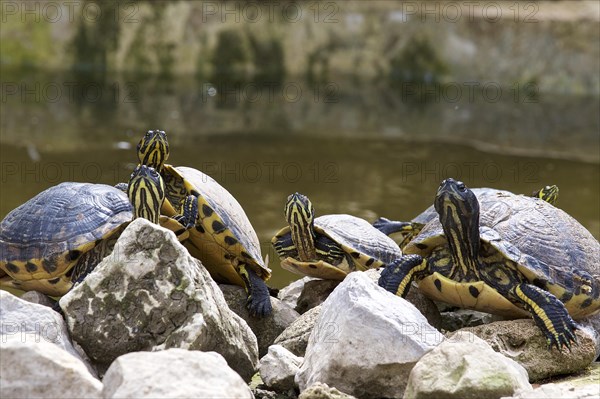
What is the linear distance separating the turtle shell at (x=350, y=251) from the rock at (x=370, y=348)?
58.1 inches

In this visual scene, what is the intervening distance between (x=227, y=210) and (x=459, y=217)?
1.39 meters

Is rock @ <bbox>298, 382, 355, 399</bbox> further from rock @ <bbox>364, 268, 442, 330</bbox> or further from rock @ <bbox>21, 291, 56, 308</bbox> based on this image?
rock @ <bbox>21, 291, 56, 308</bbox>

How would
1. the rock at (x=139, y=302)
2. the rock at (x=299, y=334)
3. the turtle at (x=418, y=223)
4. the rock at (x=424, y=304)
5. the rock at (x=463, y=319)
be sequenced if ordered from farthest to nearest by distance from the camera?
the turtle at (x=418, y=223) < the rock at (x=463, y=319) < the rock at (x=424, y=304) < the rock at (x=299, y=334) < the rock at (x=139, y=302)

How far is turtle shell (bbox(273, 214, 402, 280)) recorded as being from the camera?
5320mm

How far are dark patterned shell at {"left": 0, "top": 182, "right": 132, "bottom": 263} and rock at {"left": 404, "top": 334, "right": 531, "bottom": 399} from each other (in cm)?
184

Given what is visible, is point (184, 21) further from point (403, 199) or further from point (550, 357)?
point (550, 357)

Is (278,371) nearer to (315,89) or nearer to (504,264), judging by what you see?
(504,264)

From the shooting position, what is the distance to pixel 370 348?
3697 millimetres

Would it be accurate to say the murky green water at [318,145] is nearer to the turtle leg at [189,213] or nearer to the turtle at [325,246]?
the turtle at [325,246]

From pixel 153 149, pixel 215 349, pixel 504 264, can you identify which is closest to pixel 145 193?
pixel 153 149

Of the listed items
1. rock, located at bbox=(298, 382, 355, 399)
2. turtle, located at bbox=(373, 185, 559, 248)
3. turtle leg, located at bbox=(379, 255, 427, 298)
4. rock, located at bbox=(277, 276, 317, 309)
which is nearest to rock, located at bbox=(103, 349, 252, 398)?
rock, located at bbox=(298, 382, 355, 399)

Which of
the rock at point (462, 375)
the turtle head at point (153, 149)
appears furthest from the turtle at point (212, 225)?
the rock at point (462, 375)

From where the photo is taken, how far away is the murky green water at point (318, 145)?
969 centimetres

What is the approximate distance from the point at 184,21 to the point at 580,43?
6.99 metres
